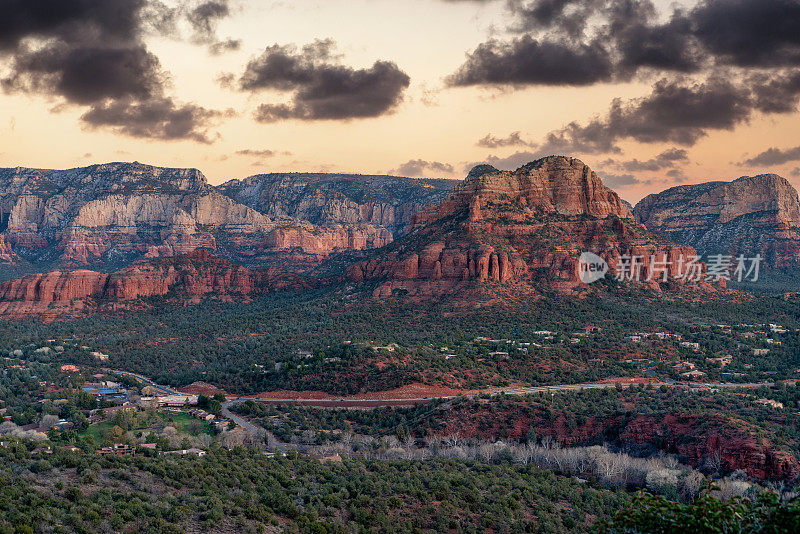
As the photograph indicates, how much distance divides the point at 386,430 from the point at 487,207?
7351 cm

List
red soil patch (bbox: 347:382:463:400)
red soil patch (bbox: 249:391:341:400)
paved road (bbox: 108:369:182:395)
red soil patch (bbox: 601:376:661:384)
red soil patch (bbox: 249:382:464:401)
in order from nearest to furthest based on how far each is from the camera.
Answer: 1. red soil patch (bbox: 249:382:464:401)
2. red soil patch (bbox: 347:382:463:400)
3. red soil patch (bbox: 249:391:341:400)
4. red soil patch (bbox: 601:376:661:384)
5. paved road (bbox: 108:369:182:395)

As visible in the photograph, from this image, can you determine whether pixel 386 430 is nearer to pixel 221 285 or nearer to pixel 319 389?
pixel 319 389

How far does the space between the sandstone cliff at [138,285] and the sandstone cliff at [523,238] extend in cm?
2807

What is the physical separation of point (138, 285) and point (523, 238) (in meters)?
79.3

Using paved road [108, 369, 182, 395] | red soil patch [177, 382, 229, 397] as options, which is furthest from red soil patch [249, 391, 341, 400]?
paved road [108, 369, 182, 395]

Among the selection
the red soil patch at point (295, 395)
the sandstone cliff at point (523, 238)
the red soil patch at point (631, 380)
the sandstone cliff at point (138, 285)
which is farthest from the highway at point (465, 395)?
the sandstone cliff at point (138, 285)

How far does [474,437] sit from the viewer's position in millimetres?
69812

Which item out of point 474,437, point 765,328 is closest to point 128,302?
point 474,437

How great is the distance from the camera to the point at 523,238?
135000mm

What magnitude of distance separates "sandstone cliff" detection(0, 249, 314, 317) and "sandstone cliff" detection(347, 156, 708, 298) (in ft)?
92.1

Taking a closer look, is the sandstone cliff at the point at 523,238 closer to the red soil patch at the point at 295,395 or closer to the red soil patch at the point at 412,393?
the red soil patch at the point at 412,393

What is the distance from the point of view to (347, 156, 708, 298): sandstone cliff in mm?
127375

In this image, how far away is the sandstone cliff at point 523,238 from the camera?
5015 inches

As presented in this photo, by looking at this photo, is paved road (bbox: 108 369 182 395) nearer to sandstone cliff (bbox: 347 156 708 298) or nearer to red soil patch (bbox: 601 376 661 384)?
sandstone cliff (bbox: 347 156 708 298)
